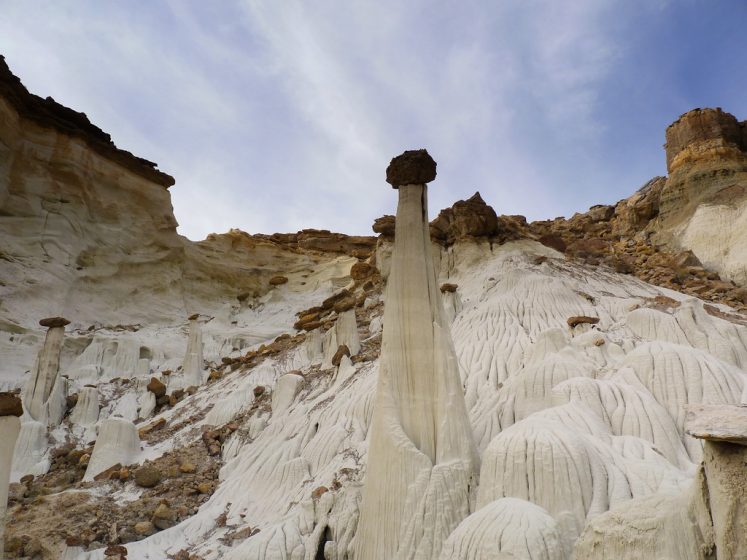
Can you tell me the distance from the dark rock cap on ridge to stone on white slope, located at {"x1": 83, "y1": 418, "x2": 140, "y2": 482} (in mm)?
11737

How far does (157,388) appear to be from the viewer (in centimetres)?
2264

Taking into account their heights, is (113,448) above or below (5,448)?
above

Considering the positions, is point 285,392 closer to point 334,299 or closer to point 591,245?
point 334,299

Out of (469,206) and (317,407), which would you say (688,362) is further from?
(469,206)

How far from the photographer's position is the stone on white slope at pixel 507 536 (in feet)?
19.3

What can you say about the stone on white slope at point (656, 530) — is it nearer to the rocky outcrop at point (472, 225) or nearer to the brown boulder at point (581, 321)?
the brown boulder at point (581, 321)

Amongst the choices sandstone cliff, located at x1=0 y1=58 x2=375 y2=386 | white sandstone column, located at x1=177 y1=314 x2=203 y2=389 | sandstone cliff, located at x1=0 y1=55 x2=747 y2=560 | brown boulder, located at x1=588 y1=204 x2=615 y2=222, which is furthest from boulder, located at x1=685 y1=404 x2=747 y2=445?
brown boulder, located at x1=588 y1=204 x2=615 y2=222

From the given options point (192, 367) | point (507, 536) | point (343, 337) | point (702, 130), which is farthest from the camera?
point (702, 130)

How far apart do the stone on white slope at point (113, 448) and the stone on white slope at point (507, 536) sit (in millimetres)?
12942

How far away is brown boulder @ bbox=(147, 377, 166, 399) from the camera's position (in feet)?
74.0

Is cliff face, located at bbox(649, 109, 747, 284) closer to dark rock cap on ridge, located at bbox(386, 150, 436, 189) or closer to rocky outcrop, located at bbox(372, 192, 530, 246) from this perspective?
rocky outcrop, located at bbox(372, 192, 530, 246)

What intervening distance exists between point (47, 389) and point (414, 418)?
56.5 ft

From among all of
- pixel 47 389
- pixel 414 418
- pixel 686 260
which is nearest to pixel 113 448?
pixel 47 389

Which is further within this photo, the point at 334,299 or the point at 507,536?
the point at 334,299
